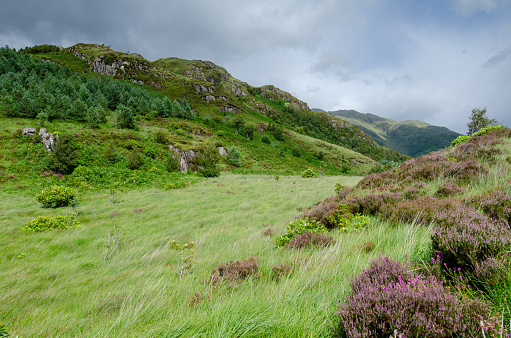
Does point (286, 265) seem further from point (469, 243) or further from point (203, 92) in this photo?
point (203, 92)

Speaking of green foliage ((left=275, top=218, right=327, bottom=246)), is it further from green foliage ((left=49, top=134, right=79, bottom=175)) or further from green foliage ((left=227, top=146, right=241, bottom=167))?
green foliage ((left=227, top=146, right=241, bottom=167))

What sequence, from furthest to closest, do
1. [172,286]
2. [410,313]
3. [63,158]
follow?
[63,158], [172,286], [410,313]

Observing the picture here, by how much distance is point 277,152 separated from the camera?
6456 cm

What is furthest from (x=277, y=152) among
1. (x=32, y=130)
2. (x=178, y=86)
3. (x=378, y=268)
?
(x=178, y=86)

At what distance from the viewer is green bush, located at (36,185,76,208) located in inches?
547

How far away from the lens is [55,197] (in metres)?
13.9

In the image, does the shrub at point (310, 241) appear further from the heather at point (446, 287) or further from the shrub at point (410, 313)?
the shrub at point (410, 313)

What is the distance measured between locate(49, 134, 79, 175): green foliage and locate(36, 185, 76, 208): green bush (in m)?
10.7

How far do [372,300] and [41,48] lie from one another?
22094 centimetres

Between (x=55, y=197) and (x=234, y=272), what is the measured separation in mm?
17291

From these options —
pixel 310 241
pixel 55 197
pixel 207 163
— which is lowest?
pixel 55 197

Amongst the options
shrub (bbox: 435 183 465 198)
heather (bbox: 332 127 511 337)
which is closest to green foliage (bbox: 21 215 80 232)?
heather (bbox: 332 127 511 337)

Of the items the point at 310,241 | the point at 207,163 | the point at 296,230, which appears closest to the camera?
the point at 310,241

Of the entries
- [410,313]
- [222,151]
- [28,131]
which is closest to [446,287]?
[410,313]
